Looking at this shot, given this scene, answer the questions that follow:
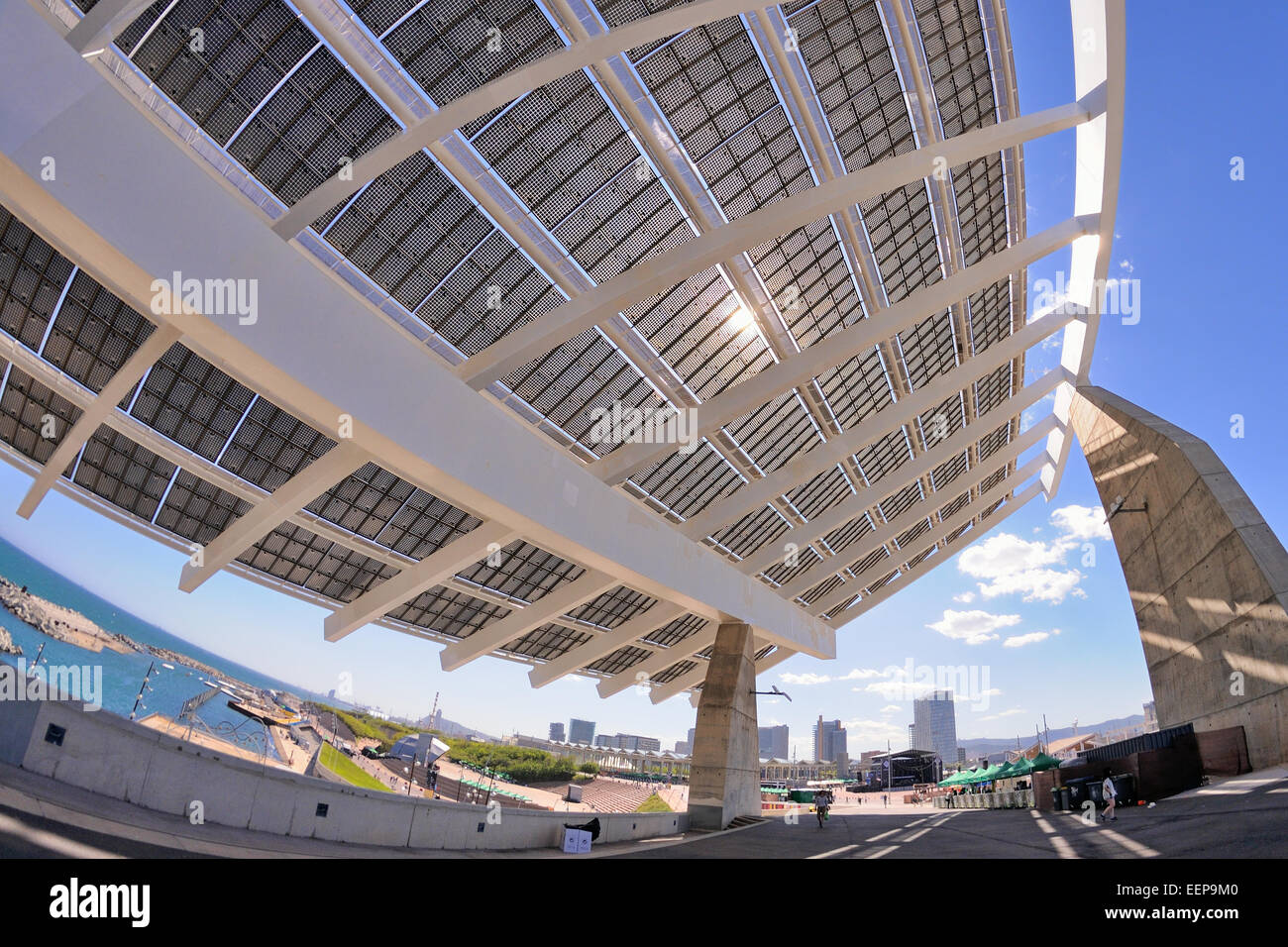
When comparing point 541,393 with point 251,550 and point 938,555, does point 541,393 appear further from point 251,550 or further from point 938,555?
point 938,555

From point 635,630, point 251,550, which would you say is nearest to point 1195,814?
point 635,630

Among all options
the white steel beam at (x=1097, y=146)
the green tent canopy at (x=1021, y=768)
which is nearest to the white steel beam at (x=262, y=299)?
the white steel beam at (x=1097, y=146)

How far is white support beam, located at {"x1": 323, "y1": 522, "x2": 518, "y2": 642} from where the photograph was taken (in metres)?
14.8

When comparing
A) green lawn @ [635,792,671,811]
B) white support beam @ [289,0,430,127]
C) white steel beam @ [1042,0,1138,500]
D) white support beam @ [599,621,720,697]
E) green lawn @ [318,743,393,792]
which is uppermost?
white steel beam @ [1042,0,1138,500]

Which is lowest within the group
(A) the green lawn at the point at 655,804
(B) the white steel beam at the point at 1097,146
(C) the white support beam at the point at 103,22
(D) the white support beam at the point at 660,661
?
(A) the green lawn at the point at 655,804

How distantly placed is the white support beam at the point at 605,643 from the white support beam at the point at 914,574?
15.8m

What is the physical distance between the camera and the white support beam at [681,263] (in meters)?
12.3

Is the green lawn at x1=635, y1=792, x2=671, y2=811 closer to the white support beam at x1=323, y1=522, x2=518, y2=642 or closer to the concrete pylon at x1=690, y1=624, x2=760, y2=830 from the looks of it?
the concrete pylon at x1=690, y1=624, x2=760, y2=830

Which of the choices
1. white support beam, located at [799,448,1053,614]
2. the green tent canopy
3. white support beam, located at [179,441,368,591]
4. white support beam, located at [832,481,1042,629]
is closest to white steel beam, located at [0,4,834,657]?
white support beam, located at [179,441,368,591]

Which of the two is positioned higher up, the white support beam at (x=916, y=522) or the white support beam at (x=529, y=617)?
the white support beam at (x=916, y=522)

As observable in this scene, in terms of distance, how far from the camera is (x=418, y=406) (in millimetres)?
11492

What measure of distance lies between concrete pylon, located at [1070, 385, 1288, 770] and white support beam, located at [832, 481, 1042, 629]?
45.1ft

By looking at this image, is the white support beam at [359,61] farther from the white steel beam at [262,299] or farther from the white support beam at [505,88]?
the white steel beam at [262,299]

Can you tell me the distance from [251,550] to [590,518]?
9488 millimetres
